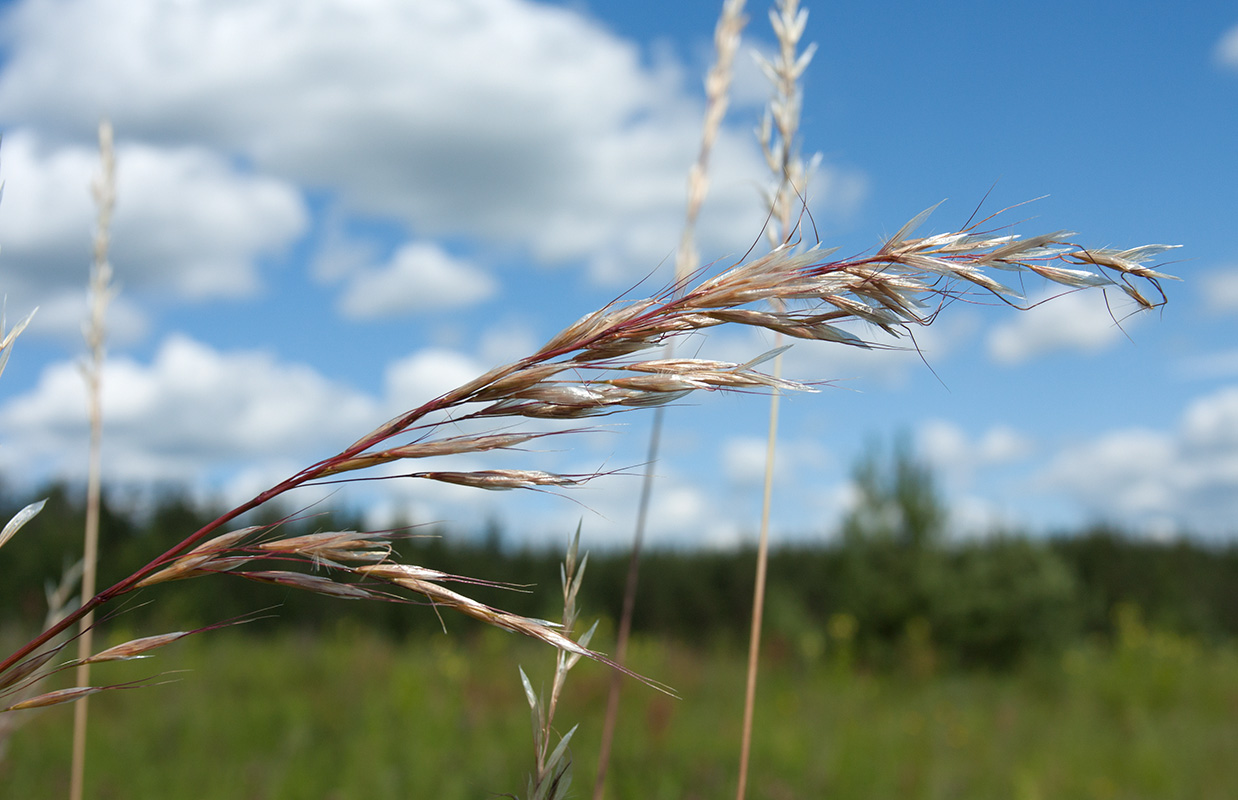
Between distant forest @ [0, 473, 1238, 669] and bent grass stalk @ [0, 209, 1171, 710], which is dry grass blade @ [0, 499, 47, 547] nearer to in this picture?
bent grass stalk @ [0, 209, 1171, 710]

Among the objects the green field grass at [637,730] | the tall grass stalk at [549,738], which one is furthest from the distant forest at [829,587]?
the tall grass stalk at [549,738]

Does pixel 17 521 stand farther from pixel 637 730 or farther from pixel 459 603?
pixel 637 730

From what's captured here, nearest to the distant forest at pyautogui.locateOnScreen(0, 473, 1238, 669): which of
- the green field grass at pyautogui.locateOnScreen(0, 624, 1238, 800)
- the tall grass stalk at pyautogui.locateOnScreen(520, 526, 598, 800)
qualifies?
the green field grass at pyautogui.locateOnScreen(0, 624, 1238, 800)

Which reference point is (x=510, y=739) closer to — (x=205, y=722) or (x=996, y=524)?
(x=205, y=722)

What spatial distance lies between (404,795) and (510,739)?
1.54m

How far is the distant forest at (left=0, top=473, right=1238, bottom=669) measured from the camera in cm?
1207

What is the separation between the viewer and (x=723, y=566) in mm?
15859

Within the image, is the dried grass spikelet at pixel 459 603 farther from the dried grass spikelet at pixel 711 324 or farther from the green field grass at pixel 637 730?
the green field grass at pixel 637 730

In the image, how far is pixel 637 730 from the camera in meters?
6.95

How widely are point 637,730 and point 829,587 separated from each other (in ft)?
29.5

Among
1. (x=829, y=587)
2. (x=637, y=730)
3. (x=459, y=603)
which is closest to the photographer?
(x=459, y=603)

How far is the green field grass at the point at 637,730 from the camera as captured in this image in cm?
577

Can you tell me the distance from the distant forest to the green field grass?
45.0 inches

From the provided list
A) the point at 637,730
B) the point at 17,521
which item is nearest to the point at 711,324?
the point at 17,521
